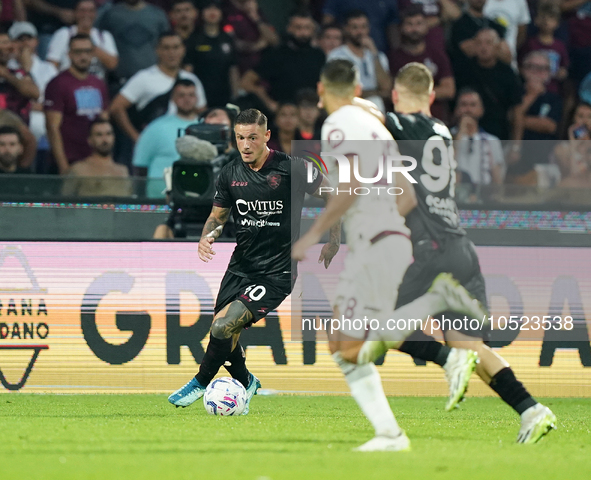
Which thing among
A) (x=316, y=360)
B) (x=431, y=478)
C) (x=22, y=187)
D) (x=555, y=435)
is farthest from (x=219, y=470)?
(x=22, y=187)

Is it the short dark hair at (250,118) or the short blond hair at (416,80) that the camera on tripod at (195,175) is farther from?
the short blond hair at (416,80)

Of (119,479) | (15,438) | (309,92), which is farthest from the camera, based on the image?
(309,92)

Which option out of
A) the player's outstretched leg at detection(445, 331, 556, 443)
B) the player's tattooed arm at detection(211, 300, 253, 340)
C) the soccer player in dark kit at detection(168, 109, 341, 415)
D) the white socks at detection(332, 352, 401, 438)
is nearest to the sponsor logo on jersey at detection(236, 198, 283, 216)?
the soccer player in dark kit at detection(168, 109, 341, 415)

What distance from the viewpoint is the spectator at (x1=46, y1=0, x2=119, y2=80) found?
11461mm

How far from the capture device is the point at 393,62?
12.3 metres

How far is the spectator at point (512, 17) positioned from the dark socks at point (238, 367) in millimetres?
6922

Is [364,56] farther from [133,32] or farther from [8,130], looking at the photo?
[8,130]

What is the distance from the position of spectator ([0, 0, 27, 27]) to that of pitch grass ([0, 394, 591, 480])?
16.9 ft

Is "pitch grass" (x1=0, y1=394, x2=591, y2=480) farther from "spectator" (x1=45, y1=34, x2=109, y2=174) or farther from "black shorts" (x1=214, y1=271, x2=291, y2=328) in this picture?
"spectator" (x1=45, y1=34, x2=109, y2=174)

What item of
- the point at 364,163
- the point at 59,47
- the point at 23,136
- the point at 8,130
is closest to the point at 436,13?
the point at 59,47

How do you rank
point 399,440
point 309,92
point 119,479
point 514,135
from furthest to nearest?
point 514,135
point 309,92
point 399,440
point 119,479

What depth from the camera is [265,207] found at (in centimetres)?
727

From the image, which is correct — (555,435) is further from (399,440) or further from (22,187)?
(22,187)

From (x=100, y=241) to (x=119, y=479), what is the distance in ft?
15.5
